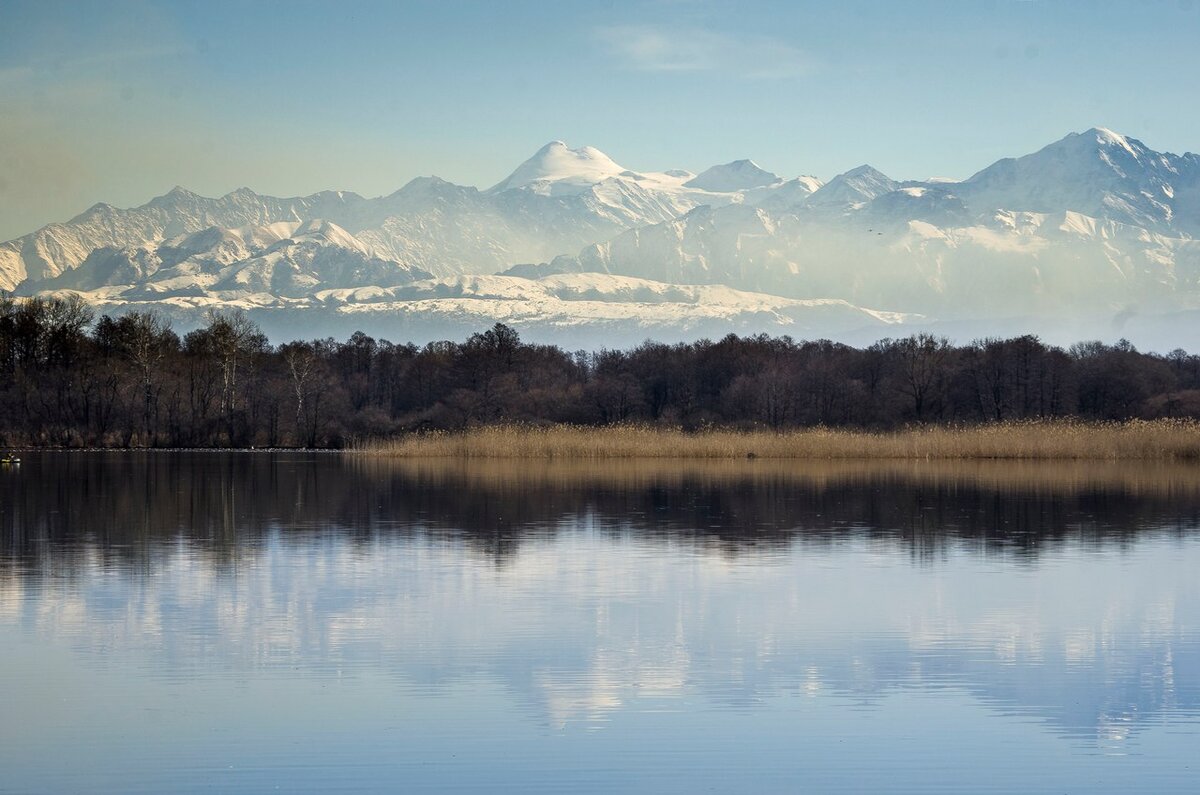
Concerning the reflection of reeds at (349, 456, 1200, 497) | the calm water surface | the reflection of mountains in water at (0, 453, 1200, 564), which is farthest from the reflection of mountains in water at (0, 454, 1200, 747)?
the reflection of reeds at (349, 456, 1200, 497)

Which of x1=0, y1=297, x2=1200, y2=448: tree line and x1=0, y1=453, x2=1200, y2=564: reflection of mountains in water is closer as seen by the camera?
x1=0, y1=453, x2=1200, y2=564: reflection of mountains in water

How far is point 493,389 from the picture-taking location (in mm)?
79875

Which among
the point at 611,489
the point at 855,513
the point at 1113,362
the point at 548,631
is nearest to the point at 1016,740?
the point at 548,631

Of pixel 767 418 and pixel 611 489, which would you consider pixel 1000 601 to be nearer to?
pixel 611 489

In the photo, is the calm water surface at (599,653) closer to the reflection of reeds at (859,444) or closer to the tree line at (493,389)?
the reflection of reeds at (859,444)

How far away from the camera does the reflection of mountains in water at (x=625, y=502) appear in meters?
25.6

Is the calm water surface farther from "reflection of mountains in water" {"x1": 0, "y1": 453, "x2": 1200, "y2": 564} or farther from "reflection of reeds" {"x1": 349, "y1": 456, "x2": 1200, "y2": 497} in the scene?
"reflection of reeds" {"x1": 349, "y1": 456, "x2": 1200, "y2": 497}

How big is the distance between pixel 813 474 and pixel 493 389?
1465 inches

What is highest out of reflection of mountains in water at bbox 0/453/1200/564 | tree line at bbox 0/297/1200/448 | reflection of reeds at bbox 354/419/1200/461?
tree line at bbox 0/297/1200/448

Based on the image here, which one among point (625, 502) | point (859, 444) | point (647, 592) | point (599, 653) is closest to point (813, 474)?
point (859, 444)

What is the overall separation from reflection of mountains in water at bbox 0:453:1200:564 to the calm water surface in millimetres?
254

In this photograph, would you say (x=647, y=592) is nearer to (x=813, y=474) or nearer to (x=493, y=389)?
(x=813, y=474)

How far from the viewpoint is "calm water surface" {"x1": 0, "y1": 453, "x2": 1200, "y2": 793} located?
10.2 m

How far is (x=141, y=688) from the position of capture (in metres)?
12.5
